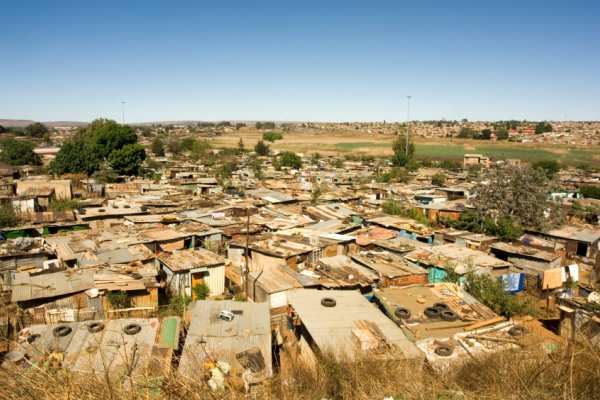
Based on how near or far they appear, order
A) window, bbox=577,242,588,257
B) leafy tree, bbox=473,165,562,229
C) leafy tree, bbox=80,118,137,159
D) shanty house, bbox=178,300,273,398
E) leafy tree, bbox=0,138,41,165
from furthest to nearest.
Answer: leafy tree, bbox=0,138,41,165
leafy tree, bbox=80,118,137,159
leafy tree, bbox=473,165,562,229
window, bbox=577,242,588,257
shanty house, bbox=178,300,273,398

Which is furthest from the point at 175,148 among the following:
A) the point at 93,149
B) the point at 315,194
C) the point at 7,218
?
the point at 7,218

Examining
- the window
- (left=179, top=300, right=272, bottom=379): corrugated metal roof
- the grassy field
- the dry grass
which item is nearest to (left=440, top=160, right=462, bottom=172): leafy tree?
the grassy field

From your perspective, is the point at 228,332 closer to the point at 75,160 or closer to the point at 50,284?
the point at 50,284

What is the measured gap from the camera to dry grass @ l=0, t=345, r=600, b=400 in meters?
3.02

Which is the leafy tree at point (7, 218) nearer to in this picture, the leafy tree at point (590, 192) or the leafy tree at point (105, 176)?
the leafy tree at point (105, 176)

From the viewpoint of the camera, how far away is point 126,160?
3938 centimetres

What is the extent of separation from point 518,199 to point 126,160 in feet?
113

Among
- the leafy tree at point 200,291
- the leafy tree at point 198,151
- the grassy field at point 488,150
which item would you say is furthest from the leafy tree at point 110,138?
the grassy field at point 488,150

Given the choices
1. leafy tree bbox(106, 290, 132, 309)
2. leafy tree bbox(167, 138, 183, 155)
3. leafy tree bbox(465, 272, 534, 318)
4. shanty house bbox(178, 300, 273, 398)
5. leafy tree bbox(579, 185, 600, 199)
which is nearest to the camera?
shanty house bbox(178, 300, 273, 398)

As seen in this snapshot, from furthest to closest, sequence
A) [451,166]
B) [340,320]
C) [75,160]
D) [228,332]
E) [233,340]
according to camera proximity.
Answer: [451,166] < [75,160] < [340,320] < [228,332] < [233,340]

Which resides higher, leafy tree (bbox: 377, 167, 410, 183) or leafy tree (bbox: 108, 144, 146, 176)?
leafy tree (bbox: 108, 144, 146, 176)

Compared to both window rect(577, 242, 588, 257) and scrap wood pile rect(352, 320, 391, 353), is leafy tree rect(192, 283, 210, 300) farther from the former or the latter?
window rect(577, 242, 588, 257)

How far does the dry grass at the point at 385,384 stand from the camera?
3.02 m

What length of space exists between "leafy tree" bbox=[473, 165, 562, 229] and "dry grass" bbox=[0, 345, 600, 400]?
18968mm
